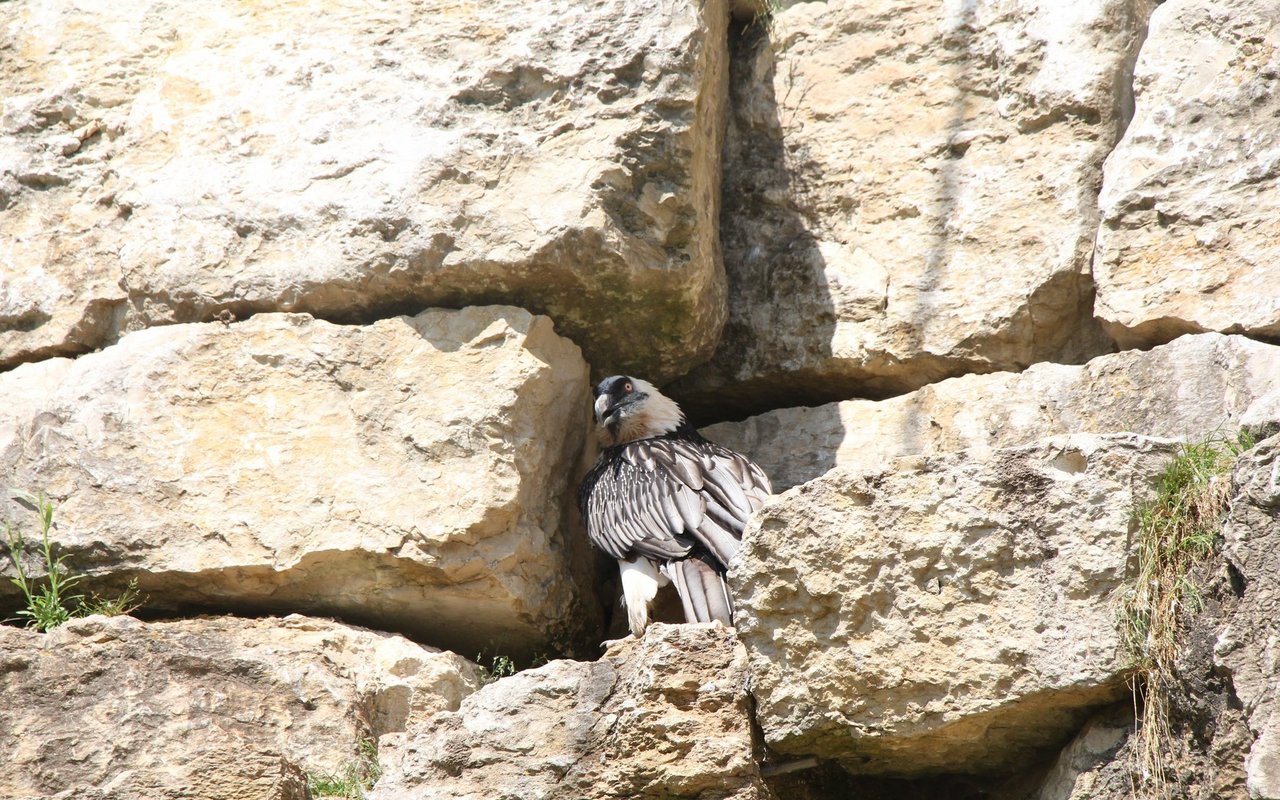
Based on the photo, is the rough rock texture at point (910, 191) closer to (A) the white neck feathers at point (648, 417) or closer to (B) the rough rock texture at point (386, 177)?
(A) the white neck feathers at point (648, 417)

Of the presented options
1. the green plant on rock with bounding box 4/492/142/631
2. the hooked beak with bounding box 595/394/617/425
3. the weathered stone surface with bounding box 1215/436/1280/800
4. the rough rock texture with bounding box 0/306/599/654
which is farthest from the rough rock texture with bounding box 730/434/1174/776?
the green plant on rock with bounding box 4/492/142/631

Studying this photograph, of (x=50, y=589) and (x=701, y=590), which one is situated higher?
(x=701, y=590)

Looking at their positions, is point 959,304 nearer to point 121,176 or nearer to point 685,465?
point 685,465

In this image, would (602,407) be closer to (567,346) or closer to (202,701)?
(567,346)

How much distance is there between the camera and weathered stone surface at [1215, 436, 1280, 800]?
8.93 feet

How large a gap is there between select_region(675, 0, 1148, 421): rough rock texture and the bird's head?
0.59ft

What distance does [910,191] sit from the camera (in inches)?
212

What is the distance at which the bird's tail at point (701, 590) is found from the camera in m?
4.65

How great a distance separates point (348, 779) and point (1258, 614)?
2658mm

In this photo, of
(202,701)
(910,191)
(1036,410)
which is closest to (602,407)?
(910,191)

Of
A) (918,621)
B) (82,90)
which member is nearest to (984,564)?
(918,621)

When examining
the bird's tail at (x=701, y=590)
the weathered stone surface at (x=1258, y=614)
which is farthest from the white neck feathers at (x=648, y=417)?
the weathered stone surface at (x=1258, y=614)

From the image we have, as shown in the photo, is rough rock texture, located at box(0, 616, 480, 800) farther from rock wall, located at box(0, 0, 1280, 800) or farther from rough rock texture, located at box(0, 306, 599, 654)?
rough rock texture, located at box(0, 306, 599, 654)

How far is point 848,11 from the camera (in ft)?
19.1
